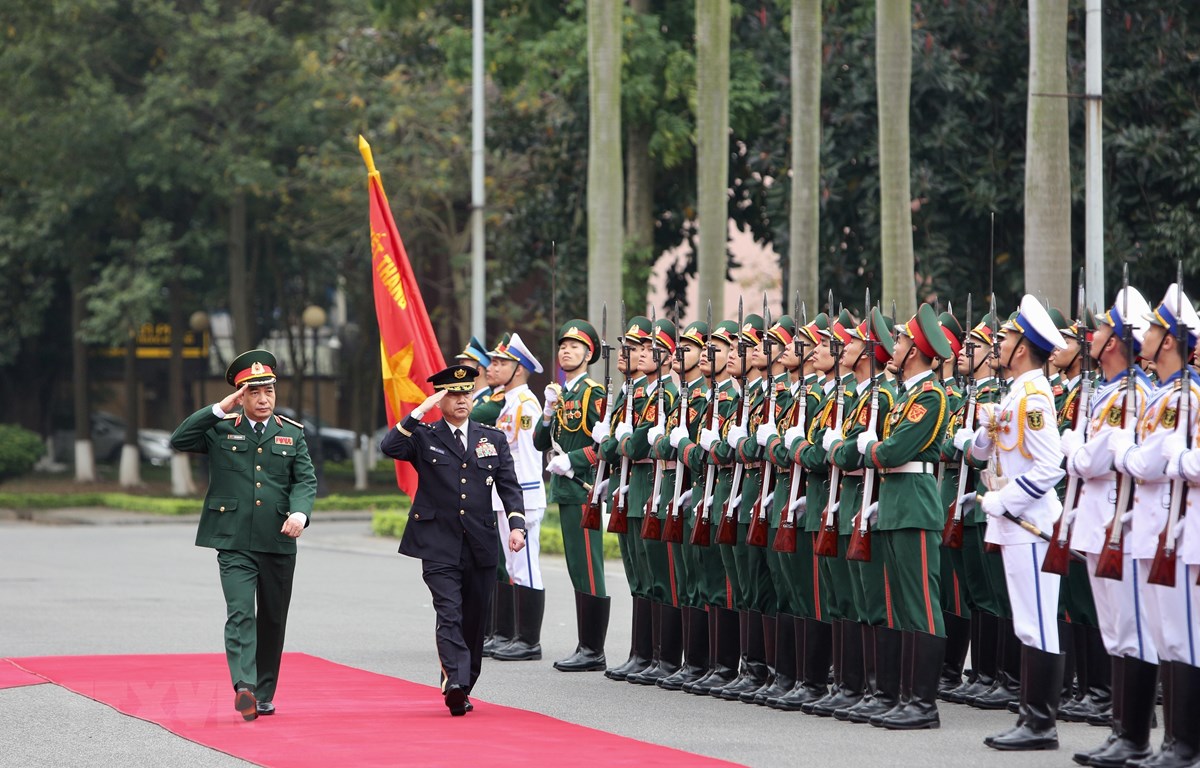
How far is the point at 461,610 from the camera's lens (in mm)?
10734

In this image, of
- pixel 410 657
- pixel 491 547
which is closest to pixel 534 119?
pixel 410 657

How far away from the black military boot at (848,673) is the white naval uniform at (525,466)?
3.38 meters

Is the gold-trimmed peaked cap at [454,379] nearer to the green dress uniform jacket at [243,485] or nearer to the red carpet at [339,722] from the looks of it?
the green dress uniform jacket at [243,485]

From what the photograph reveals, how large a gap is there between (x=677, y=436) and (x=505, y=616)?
2.78 metres

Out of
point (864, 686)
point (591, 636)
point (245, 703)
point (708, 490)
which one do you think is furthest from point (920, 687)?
point (245, 703)

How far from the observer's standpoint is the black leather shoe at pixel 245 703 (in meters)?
10.0

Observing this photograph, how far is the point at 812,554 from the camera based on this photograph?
34.8 feet

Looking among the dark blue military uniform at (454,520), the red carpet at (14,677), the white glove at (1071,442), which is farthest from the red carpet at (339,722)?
the white glove at (1071,442)

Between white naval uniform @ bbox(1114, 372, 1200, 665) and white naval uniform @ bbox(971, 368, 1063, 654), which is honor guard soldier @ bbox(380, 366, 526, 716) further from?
white naval uniform @ bbox(1114, 372, 1200, 665)

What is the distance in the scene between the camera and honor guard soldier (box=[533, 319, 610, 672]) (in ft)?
41.0

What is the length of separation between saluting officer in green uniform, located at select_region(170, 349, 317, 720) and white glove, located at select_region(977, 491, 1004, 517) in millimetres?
3386

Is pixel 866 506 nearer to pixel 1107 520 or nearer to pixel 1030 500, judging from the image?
pixel 1030 500

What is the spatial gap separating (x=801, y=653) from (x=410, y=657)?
3467mm

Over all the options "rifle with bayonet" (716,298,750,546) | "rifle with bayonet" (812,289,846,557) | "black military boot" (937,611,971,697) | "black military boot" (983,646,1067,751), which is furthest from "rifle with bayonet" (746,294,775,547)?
"black military boot" (983,646,1067,751)
